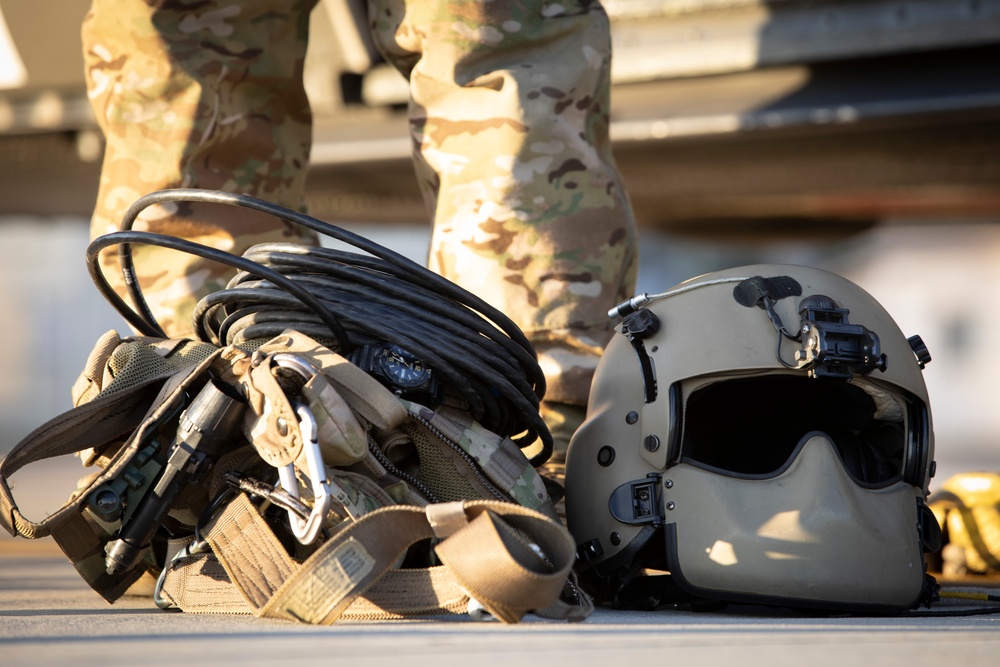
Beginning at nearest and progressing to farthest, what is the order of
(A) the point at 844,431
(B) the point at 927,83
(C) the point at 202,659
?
1. (C) the point at 202,659
2. (A) the point at 844,431
3. (B) the point at 927,83

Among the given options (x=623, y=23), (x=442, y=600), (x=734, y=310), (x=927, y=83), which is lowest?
(x=442, y=600)

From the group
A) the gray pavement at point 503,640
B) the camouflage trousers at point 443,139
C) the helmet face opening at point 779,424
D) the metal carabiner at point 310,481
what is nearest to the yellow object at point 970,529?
the helmet face opening at point 779,424

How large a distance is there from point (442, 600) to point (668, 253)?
8541 millimetres

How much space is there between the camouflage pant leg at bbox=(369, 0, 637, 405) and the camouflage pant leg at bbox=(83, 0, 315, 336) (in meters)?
0.30

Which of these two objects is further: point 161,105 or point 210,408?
point 161,105

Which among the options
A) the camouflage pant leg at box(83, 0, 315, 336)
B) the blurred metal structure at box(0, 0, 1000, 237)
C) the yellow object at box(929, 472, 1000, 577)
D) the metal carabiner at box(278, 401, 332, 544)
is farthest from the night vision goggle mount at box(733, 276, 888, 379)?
the blurred metal structure at box(0, 0, 1000, 237)

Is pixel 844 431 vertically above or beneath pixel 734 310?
beneath

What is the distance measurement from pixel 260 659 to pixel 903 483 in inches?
36.0

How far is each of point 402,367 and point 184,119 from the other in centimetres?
Result: 78

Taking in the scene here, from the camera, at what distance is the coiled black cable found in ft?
4.44

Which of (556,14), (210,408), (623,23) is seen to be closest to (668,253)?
(623,23)

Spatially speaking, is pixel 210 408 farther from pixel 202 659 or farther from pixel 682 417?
pixel 682 417

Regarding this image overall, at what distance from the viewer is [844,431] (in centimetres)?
149

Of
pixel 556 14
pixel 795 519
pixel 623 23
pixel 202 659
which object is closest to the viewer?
pixel 202 659
